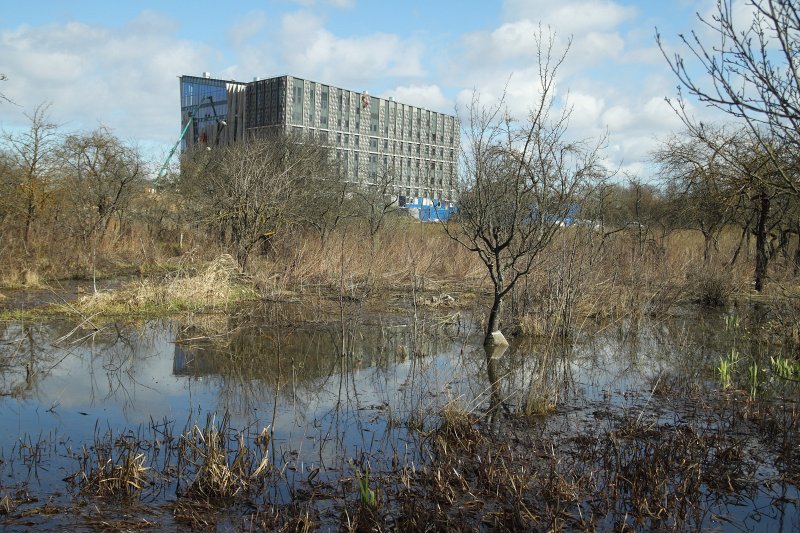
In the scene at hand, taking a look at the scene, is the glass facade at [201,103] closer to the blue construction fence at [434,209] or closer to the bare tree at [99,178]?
the blue construction fence at [434,209]

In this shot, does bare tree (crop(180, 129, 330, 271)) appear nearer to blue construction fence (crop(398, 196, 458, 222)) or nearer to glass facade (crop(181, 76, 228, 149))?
blue construction fence (crop(398, 196, 458, 222))

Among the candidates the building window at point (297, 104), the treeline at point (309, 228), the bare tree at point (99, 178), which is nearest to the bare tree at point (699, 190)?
the treeline at point (309, 228)

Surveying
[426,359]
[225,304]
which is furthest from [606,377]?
[225,304]

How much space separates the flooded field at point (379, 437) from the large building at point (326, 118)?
1753 inches

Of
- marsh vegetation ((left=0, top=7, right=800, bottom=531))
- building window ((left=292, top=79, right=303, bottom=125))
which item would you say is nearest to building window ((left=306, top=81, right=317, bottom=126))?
building window ((left=292, top=79, right=303, bottom=125))

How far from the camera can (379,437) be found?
6.39 metres

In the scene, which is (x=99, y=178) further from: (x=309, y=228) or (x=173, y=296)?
(x=173, y=296)

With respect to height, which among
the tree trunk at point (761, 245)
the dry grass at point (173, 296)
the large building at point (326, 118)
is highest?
the large building at point (326, 118)

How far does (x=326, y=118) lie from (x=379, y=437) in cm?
6343

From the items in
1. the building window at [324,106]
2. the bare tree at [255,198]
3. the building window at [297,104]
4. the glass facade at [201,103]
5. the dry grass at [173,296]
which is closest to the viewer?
the dry grass at [173,296]

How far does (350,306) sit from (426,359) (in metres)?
5.33

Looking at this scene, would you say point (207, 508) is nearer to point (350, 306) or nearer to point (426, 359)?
point (426, 359)

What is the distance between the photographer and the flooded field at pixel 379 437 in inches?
185

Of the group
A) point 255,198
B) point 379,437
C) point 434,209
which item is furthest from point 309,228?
point 379,437
